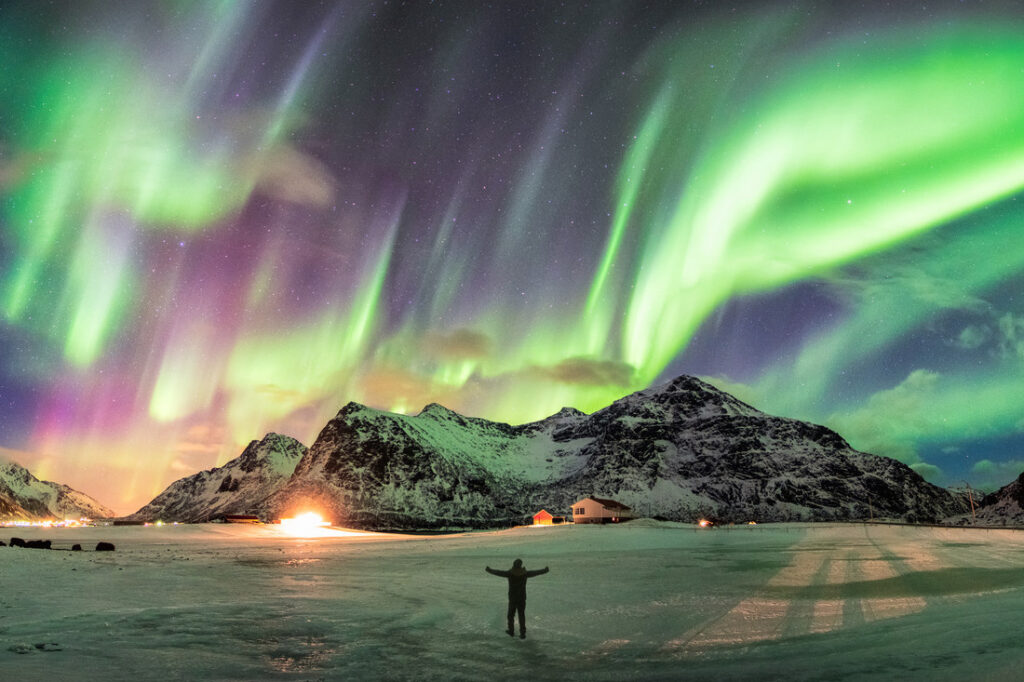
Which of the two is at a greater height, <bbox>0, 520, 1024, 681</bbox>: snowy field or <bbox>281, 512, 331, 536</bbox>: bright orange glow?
<bbox>0, 520, 1024, 681</bbox>: snowy field

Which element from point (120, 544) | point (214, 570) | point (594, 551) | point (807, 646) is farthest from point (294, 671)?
point (120, 544)

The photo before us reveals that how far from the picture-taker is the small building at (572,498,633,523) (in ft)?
438

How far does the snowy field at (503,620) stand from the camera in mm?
12703

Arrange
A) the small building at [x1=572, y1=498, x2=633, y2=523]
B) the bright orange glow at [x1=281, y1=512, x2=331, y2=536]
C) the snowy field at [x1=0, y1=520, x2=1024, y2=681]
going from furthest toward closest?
the small building at [x1=572, y1=498, x2=633, y2=523] < the bright orange glow at [x1=281, y1=512, x2=331, y2=536] < the snowy field at [x1=0, y1=520, x2=1024, y2=681]

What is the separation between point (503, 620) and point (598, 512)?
121 metres

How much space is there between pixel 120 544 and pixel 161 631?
37938 mm

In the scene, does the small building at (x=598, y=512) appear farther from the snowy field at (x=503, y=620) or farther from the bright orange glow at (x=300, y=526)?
the snowy field at (x=503, y=620)

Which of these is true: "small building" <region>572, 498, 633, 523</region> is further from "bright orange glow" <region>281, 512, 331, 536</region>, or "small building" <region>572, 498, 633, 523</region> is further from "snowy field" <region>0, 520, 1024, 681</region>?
"snowy field" <region>0, 520, 1024, 681</region>

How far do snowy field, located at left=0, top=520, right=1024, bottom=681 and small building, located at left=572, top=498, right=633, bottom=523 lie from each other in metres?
102

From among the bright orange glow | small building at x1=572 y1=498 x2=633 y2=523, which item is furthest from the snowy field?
small building at x1=572 y1=498 x2=633 y2=523

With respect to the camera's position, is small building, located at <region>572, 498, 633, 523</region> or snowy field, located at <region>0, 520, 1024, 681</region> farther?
small building, located at <region>572, 498, 633, 523</region>

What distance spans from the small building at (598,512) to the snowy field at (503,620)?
3997 inches

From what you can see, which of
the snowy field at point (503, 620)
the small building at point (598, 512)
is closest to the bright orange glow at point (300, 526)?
the snowy field at point (503, 620)

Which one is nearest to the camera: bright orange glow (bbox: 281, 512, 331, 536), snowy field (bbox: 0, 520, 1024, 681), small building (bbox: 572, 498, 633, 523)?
snowy field (bbox: 0, 520, 1024, 681)
